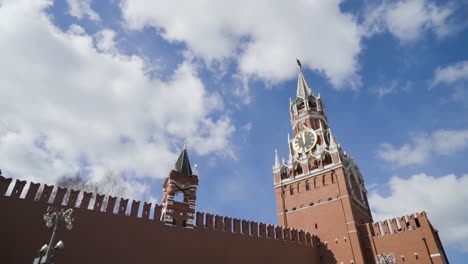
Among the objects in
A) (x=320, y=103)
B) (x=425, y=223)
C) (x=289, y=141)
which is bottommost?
(x=425, y=223)

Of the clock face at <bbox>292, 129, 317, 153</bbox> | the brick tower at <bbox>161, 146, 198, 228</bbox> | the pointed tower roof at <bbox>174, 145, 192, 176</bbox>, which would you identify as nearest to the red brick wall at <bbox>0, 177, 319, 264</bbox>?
the brick tower at <bbox>161, 146, 198, 228</bbox>

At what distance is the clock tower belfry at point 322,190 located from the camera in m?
25.2

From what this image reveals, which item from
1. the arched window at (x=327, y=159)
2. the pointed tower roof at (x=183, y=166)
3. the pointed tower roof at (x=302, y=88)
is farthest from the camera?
the pointed tower roof at (x=302, y=88)

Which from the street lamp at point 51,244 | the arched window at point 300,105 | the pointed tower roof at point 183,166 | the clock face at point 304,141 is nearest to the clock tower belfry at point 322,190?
the clock face at point 304,141

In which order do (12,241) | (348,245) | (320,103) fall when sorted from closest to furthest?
1. (12,241)
2. (348,245)
3. (320,103)

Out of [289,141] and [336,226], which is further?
[289,141]

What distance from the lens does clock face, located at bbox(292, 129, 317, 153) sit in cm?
3234

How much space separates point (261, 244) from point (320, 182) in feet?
32.4

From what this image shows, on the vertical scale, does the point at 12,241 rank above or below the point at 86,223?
below

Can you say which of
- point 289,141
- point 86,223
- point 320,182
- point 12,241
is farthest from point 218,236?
point 289,141

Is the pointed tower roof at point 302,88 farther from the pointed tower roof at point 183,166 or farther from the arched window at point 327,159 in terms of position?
the pointed tower roof at point 183,166

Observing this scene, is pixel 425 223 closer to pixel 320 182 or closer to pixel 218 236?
pixel 320 182

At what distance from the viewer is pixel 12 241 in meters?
12.9

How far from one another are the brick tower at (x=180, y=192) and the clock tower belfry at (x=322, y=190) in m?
12.6
